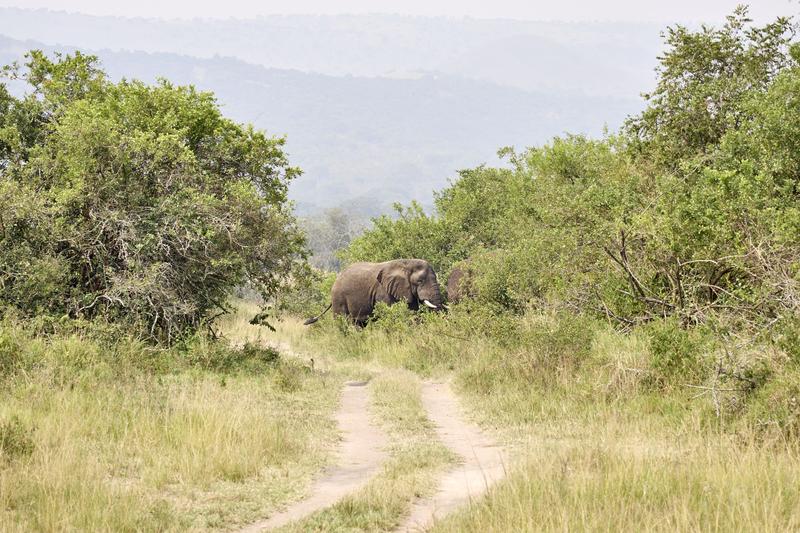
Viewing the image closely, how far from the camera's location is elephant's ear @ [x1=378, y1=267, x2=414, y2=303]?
25.6m

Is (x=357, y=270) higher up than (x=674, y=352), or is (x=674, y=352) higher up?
(x=357, y=270)

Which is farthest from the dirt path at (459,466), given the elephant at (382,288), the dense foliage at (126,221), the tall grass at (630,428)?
the elephant at (382,288)

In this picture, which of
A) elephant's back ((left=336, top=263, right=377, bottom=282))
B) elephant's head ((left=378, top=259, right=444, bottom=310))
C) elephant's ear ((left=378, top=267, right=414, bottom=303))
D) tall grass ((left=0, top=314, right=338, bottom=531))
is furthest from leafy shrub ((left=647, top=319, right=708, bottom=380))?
elephant's back ((left=336, top=263, right=377, bottom=282))

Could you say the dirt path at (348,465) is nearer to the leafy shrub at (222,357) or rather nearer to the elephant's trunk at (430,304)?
the leafy shrub at (222,357)

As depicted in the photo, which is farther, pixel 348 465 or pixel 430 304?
pixel 430 304

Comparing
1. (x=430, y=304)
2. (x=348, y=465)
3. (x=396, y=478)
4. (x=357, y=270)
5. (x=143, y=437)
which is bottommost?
(x=348, y=465)

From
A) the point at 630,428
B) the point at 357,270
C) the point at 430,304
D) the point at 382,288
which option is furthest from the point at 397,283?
the point at 630,428

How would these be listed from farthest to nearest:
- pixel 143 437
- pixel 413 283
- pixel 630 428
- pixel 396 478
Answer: pixel 413 283, pixel 630 428, pixel 143 437, pixel 396 478

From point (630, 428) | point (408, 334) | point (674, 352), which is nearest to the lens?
point (630, 428)

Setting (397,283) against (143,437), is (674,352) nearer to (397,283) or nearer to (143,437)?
(143,437)

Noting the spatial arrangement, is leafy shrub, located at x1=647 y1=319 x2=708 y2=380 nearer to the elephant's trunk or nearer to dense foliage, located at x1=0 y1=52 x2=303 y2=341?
dense foliage, located at x1=0 y1=52 x2=303 y2=341

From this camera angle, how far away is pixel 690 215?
12.2 m

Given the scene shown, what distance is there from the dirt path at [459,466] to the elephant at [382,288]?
10672mm

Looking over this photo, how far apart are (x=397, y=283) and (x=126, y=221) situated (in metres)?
11.7
